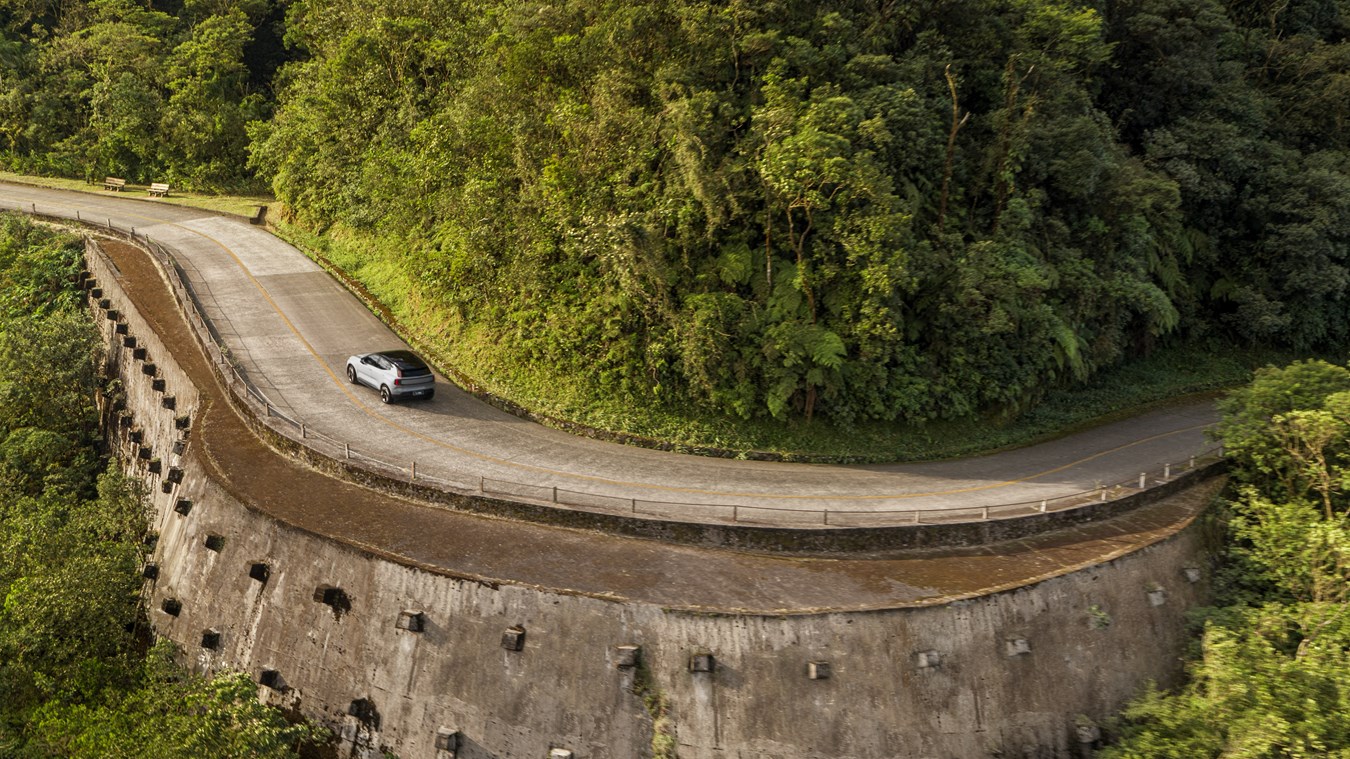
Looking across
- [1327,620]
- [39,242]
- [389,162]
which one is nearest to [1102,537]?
[1327,620]

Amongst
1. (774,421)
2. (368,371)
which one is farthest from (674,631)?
(368,371)

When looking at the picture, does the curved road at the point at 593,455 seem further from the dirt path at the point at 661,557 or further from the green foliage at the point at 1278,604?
the green foliage at the point at 1278,604

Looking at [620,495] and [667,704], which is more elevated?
[620,495]

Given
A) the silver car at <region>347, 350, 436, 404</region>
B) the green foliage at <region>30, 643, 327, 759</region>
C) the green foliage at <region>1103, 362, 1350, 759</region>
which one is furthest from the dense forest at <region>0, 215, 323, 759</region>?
the green foliage at <region>1103, 362, 1350, 759</region>

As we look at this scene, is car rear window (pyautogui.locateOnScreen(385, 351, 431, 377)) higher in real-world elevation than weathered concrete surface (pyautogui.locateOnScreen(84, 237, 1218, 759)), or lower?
higher

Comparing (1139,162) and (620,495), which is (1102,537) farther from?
(1139,162)

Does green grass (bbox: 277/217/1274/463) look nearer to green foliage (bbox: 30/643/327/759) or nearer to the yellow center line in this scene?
the yellow center line
